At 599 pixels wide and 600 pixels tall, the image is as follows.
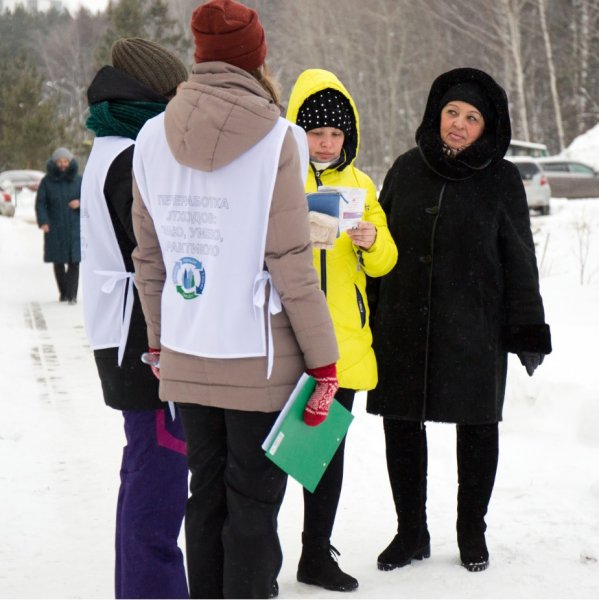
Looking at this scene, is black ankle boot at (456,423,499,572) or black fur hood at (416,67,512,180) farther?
black ankle boot at (456,423,499,572)

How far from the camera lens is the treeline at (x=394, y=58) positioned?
38312 mm

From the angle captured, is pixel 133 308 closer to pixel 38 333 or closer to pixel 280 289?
pixel 280 289

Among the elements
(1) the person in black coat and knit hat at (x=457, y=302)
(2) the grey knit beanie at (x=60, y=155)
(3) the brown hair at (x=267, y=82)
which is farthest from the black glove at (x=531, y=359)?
(2) the grey knit beanie at (x=60, y=155)

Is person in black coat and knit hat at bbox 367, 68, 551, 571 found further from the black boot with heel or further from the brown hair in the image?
the brown hair

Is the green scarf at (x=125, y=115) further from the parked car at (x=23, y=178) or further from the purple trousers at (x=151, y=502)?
the parked car at (x=23, y=178)

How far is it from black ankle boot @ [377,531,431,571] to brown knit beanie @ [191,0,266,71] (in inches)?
72.9

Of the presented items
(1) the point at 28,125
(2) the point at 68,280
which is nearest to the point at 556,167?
(1) the point at 28,125

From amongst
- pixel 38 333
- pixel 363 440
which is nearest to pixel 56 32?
pixel 38 333

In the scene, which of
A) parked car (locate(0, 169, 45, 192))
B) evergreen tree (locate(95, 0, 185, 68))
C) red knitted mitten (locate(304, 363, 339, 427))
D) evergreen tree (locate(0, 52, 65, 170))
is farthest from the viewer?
evergreen tree (locate(95, 0, 185, 68))

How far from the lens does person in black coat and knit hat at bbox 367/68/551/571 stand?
3590 mm

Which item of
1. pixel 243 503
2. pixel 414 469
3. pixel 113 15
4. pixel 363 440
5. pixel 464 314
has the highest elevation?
pixel 113 15

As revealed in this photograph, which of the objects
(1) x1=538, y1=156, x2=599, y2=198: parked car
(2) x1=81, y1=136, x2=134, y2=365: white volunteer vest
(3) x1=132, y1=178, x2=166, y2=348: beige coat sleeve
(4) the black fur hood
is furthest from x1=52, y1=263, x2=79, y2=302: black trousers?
(1) x1=538, y1=156, x2=599, y2=198: parked car

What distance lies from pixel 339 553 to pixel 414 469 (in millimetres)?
405

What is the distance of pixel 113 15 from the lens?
4162 centimetres
